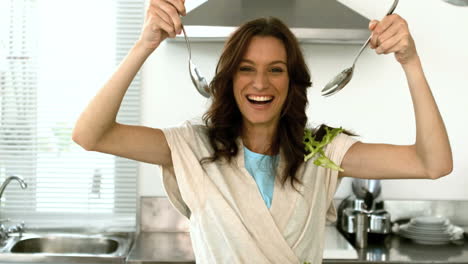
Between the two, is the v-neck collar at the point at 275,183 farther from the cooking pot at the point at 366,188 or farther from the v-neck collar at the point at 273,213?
the cooking pot at the point at 366,188

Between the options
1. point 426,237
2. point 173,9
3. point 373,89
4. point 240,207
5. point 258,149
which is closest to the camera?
point 173,9

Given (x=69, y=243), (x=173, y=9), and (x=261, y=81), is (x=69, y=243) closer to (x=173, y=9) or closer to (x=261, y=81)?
(x=261, y=81)

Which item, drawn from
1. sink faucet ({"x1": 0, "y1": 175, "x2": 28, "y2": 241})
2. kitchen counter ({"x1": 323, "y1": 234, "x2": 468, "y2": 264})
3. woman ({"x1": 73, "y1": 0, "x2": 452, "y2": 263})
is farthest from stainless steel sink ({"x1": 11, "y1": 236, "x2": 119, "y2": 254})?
woman ({"x1": 73, "y1": 0, "x2": 452, "y2": 263})

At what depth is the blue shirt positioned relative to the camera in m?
1.60

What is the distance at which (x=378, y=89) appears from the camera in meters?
3.06

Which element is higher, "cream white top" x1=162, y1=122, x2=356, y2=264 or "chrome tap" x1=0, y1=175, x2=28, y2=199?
"cream white top" x1=162, y1=122, x2=356, y2=264

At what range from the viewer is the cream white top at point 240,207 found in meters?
1.51

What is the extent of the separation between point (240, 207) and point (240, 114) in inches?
12.3

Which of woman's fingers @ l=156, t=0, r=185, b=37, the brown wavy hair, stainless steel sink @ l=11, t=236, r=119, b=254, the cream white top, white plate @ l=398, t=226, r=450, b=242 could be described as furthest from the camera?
stainless steel sink @ l=11, t=236, r=119, b=254

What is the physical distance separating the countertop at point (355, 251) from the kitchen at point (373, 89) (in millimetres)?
311

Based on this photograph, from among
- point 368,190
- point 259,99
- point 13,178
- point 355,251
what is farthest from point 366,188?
point 13,178

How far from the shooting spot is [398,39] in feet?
4.50

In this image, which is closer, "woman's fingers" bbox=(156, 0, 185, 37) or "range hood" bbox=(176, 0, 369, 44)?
"woman's fingers" bbox=(156, 0, 185, 37)

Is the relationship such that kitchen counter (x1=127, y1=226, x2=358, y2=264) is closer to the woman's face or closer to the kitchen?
the kitchen
